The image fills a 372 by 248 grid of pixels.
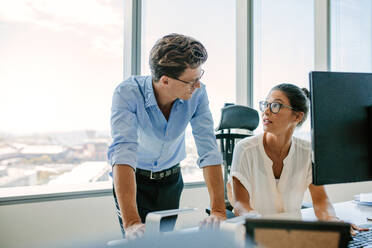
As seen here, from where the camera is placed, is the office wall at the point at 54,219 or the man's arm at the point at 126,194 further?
the office wall at the point at 54,219

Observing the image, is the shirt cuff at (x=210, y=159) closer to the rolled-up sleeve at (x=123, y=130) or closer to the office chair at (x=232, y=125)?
the rolled-up sleeve at (x=123, y=130)

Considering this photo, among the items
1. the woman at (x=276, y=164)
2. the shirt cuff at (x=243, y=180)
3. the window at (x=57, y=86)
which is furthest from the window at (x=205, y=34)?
the shirt cuff at (x=243, y=180)

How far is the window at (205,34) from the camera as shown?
2711mm

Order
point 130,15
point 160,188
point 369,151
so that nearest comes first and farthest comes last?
1. point 369,151
2. point 160,188
3. point 130,15

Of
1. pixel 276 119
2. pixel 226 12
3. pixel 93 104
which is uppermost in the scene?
pixel 226 12

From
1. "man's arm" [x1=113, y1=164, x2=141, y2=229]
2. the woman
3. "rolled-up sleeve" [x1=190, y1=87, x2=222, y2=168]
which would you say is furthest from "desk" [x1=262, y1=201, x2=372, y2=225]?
"man's arm" [x1=113, y1=164, x2=141, y2=229]

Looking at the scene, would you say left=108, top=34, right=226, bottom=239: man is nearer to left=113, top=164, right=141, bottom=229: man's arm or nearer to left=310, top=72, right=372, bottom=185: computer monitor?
left=113, top=164, right=141, bottom=229: man's arm

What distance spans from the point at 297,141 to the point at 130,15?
174 centimetres

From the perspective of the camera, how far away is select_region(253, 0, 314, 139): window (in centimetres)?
335

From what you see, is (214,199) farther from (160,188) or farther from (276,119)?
(276,119)

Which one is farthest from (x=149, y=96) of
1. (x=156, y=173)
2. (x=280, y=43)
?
(x=280, y=43)

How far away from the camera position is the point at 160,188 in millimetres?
1542

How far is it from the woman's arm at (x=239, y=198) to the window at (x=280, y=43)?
Answer: 6.10ft

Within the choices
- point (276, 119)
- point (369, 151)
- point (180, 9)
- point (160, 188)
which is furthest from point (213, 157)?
point (180, 9)
